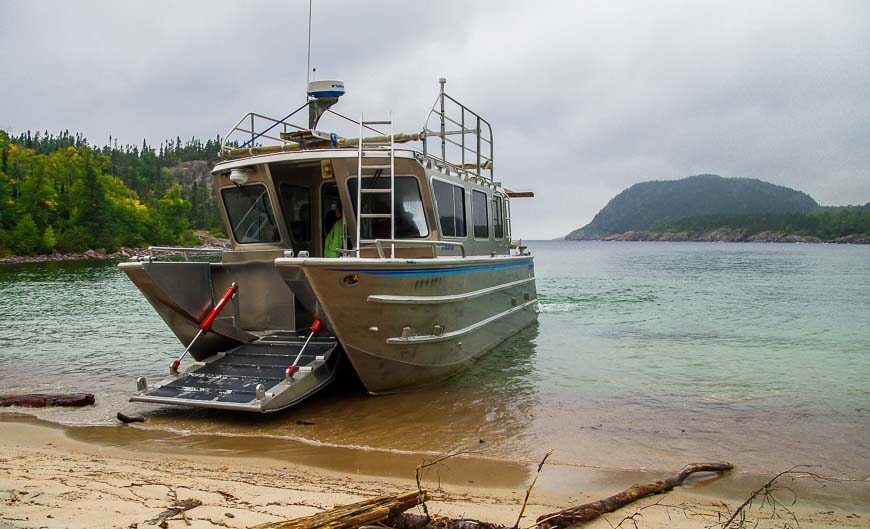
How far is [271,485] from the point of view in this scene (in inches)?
216

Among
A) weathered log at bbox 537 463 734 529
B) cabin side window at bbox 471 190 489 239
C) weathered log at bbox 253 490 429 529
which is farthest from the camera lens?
cabin side window at bbox 471 190 489 239

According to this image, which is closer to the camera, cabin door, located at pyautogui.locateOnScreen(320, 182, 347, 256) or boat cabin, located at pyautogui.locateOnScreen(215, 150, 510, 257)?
boat cabin, located at pyautogui.locateOnScreen(215, 150, 510, 257)

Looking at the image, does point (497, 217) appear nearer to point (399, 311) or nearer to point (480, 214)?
point (480, 214)

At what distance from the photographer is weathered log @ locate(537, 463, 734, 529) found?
445 cm

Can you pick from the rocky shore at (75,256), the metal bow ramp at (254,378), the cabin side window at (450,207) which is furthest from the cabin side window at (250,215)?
the rocky shore at (75,256)

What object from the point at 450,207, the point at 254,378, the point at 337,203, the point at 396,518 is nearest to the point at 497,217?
the point at 450,207

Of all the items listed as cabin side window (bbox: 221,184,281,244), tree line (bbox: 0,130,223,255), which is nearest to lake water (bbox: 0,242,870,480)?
cabin side window (bbox: 221,184,281,244)

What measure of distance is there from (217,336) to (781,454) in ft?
25.2

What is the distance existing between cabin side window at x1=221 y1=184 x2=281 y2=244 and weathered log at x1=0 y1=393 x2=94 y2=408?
3281 millimetres

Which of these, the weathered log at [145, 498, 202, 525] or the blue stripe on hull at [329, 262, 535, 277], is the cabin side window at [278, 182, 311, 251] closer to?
the blue stripe on hull at [329, 262, 535, 277]

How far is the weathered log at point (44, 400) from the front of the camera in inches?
346

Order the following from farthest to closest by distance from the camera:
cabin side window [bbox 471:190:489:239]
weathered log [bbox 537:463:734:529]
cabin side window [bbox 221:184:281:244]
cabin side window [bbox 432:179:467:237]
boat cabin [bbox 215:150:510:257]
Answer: cabin side window [bbox 471:190:489:239] < cabin side window [bbox 221:184:281:244] < cabin side window [bbox 432:179:467:237] < boat cabin [bbox 215:150:510:257] < weathered log [bbox 537:463:734:529]

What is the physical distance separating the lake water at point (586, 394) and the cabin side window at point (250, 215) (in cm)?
272

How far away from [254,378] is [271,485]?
3.15m
